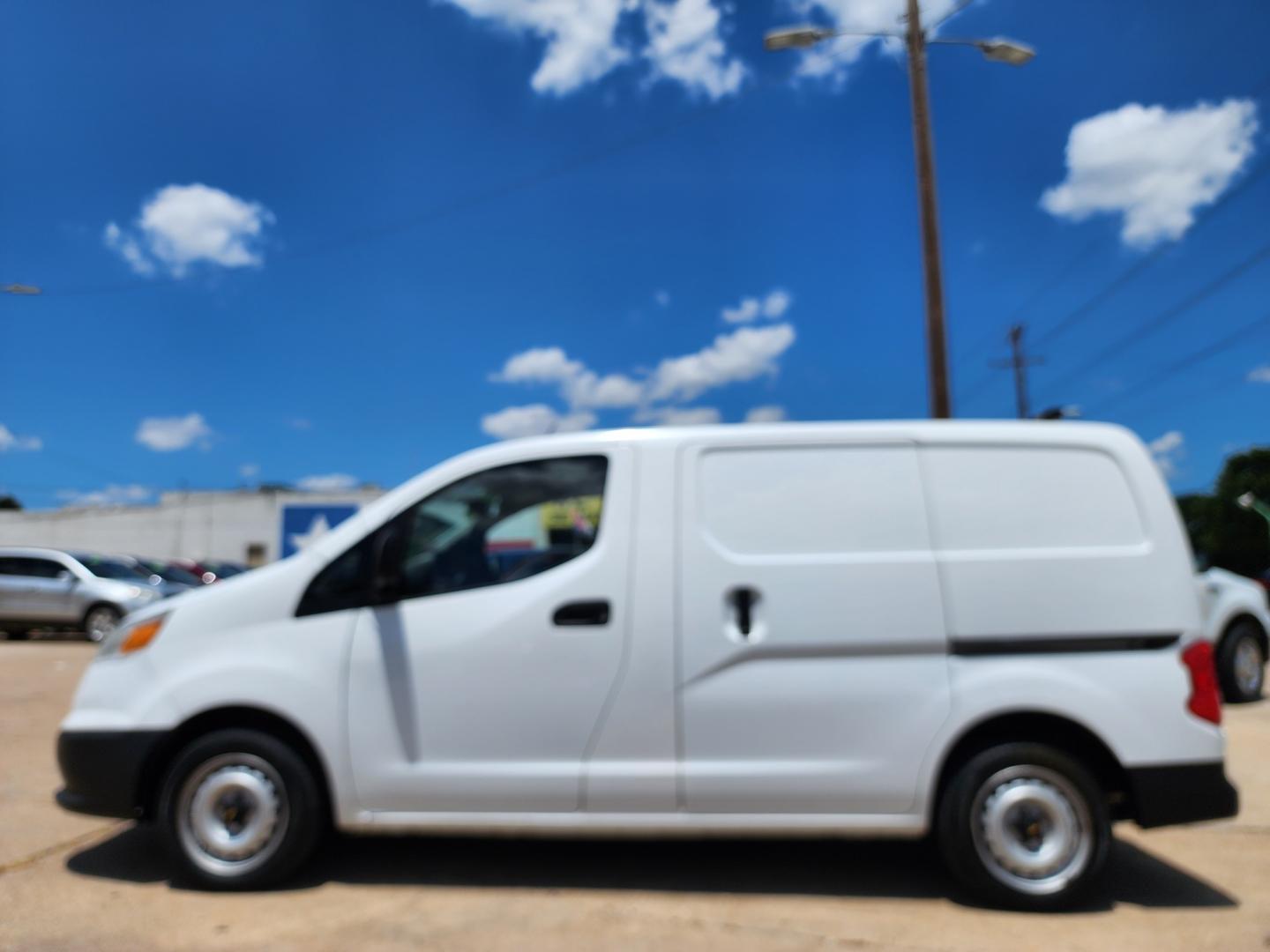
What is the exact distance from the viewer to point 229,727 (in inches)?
160

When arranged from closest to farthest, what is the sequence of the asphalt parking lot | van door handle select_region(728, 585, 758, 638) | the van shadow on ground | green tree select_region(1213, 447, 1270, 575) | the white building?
the asphalt parking lot < van door handle select_region(728, 585, 758, 638) < the van shadow on ground < the white building < green tree select_region(1213, 447, 1270, 575)

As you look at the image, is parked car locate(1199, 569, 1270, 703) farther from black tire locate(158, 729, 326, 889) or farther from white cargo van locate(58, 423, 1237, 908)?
black tire locate(158, 729, 326, 889)

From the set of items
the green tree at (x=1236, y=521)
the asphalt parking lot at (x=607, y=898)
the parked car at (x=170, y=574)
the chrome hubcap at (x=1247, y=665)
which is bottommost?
the asphalt parking lot at (x=607, y=898)

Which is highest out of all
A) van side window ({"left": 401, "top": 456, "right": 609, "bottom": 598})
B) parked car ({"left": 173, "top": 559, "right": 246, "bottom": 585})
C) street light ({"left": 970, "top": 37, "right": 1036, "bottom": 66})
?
street light ({"left": 970, "top": 37, "right": 1036, "bottom": 66})

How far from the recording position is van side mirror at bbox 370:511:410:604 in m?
3.94

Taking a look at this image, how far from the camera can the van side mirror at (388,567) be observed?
394cm

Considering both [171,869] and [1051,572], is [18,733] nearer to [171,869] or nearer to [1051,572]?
[171,869]

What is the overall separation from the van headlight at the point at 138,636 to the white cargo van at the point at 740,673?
90 mm

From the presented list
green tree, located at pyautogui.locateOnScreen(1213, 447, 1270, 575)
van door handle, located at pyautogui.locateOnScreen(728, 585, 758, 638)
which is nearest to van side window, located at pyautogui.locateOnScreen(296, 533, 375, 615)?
van door handle, located at pyautogui.locateOnScreen(728, 585, 758, 638)

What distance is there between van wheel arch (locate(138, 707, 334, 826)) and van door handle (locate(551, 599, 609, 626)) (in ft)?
3.76

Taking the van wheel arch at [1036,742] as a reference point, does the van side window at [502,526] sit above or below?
above

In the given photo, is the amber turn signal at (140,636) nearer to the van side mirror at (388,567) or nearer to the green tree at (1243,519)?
the van side mirror at (388,567)

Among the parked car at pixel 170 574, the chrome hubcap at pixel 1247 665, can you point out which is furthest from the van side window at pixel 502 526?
the parked car at pixel 170 574

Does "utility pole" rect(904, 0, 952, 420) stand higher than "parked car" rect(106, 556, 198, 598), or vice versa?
"utility pole" rect(904, 0, 952, 420)
